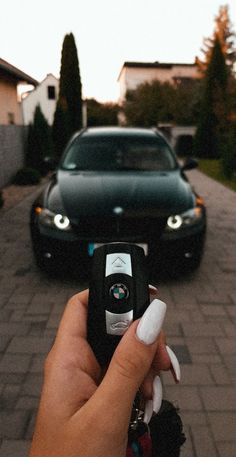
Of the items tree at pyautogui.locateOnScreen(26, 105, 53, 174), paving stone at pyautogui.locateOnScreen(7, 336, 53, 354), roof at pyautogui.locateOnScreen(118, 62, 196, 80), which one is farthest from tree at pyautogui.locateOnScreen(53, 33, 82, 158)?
roof at pyautogui.locateOnScreen(118, 62, 196, 80)

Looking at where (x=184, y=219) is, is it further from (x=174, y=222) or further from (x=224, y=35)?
(x=224, y=35)

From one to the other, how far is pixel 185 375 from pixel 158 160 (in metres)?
3.23

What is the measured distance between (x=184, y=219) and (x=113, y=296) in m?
3.35

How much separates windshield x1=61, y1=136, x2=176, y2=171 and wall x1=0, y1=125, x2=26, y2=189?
6438 mm

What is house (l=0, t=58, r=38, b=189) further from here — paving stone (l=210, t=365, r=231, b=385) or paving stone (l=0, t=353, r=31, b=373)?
paving stone (l=210, t=365, r=231, b=385)

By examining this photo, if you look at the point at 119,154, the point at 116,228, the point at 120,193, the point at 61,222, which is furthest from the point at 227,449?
the point at 119,154

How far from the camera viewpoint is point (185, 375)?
2771mm

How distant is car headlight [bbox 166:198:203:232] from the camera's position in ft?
13.1

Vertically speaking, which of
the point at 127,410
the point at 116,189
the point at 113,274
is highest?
the point at 113,274

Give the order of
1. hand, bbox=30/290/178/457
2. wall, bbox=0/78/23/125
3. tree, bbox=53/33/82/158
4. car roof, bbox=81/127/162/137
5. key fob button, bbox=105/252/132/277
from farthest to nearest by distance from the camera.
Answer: tree, bbox=53/33/82/158
wall, bbox=0/78/23/125
car roof, bbox=81/127/162/137
key fob button, bbox=105/252/132/277
hand, bbox=30/290/178/457

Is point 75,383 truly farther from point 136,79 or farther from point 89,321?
point 136,79

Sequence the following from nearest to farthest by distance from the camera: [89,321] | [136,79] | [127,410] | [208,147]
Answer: [127,410]
[89,321]
[208,147]
[136,79]

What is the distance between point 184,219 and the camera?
4.07 meters

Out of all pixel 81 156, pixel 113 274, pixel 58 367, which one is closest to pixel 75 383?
pixel 58 367
